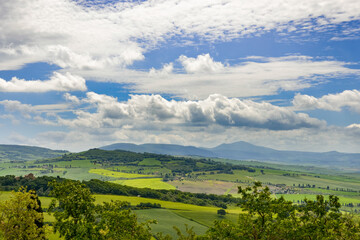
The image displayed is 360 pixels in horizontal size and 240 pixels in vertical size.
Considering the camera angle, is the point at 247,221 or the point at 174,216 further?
the point at 174,216

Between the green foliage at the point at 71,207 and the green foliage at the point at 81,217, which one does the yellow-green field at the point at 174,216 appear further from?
the green foliage at the point at 71,207

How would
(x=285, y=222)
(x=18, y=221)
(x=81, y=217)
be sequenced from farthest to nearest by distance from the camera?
(x=18, y=221), (x=81, y=217), (x=285, y=222)

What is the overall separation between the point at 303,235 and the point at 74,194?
30.5m

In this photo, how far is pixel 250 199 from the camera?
133 feet

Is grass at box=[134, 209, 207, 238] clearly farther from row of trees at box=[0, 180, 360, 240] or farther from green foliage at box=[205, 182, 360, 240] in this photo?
green foliage at box=[205, 182, 360, 240]

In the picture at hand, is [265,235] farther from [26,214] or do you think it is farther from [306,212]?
[26,214]

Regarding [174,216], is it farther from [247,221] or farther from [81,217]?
[81,217]

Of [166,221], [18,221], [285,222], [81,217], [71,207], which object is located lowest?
[166,221]

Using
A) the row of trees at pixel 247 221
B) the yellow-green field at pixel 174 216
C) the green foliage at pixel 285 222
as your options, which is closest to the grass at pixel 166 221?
the yellow-green field at pixel 174 216

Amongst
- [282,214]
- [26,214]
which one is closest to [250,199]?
[282,214]

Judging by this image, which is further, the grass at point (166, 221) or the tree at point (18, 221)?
the grass at point (166, 221)

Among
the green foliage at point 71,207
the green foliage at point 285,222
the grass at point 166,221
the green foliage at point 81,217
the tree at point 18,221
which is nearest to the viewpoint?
the green foliage at point 285,222

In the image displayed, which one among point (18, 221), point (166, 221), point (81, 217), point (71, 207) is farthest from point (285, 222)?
point (166, 221)

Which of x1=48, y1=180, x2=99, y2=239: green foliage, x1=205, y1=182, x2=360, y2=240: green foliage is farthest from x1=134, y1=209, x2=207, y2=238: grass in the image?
x1=48, y1=180, x2=99, y2=239: green foliage
